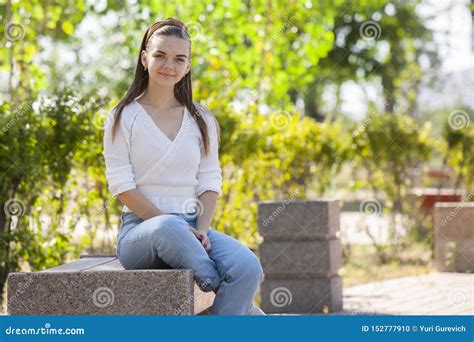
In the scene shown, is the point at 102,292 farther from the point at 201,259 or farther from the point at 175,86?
the point at 175,86

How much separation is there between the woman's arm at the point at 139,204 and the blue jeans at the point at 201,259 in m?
0.11

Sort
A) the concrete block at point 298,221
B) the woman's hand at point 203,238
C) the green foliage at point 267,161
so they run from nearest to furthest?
the woman's hand at point 203,238 → the concrete block at point 298,221 → the green foliage at point 267,161

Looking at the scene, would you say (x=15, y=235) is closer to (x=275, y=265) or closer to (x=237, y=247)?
(x=275, y=265)

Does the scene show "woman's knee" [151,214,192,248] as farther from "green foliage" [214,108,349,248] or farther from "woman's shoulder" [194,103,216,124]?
"green foliage" [214,108,349,248]

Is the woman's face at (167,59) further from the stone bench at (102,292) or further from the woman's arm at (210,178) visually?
the stone bench at (102,292)

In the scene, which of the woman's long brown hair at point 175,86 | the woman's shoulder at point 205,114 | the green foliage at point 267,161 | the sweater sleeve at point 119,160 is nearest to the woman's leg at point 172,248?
the sweater sleeve at point 119,160

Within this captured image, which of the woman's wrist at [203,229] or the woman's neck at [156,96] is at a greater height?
the woman's neck at [156,96]

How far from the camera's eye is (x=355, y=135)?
34.7 ft

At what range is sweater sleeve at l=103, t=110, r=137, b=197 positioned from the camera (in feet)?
14.4

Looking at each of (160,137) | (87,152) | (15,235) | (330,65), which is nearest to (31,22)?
(87,152)

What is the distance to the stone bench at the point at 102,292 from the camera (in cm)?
406

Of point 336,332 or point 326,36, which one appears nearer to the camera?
point 336,332

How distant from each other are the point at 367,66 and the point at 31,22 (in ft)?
44.2

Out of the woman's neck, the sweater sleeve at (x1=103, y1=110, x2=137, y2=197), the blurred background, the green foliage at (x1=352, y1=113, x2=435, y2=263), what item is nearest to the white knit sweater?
the sweater sleeve at (x1=103, y1=110, x2=137, y2=197)
